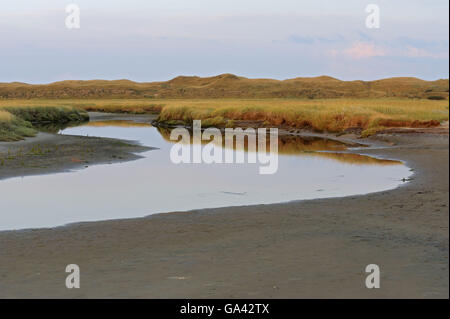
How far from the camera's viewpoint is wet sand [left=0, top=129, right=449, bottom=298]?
8.38m

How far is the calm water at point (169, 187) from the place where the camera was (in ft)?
52.0

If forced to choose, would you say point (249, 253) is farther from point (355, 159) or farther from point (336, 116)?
point (336, 116)

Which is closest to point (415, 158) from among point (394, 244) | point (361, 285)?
point (394, 244)

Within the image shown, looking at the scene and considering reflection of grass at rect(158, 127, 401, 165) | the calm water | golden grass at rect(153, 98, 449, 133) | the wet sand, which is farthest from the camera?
golden grass at rect(153, 98, 449, 133)

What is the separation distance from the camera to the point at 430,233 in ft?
37.6

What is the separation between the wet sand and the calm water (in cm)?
195

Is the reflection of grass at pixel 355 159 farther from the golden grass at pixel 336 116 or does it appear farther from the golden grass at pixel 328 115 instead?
the golden grass at pixel 336 116

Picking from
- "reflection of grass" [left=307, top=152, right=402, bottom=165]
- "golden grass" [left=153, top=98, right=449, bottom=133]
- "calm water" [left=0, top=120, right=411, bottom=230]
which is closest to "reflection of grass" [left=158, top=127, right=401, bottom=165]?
"reflection of grass" [left=307, top=152, right=402, bottom=165]

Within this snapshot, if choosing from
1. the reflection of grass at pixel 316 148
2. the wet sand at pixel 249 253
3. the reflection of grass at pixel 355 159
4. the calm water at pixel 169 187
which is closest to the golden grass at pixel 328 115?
the reflection of grass at pixel 316 148

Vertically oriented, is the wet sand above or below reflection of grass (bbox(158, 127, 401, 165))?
below

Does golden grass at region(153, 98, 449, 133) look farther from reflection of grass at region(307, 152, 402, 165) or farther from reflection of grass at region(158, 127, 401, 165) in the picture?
reflection of grass at region(307, 152, 402, 165)

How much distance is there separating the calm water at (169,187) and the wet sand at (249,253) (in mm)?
1948

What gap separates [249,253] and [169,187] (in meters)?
9.96
